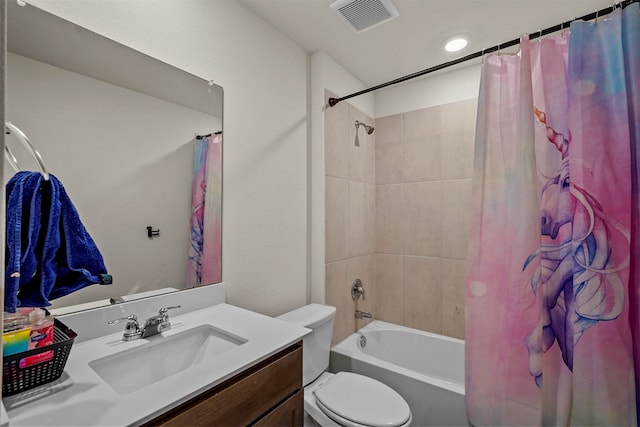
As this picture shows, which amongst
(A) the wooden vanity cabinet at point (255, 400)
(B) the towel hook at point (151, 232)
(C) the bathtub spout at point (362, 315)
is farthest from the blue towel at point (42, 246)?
(C) the bathtub spout at point (362, 315)

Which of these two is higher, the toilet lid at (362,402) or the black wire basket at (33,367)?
the black wire basket at (33,367)

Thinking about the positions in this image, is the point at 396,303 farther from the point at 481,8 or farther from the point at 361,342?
the point at 481,8

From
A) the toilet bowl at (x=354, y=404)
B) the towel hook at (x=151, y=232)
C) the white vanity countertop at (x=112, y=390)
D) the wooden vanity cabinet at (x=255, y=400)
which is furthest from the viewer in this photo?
the toilet bowl at (x=354, y=404)

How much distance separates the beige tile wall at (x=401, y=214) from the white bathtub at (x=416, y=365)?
0.15m

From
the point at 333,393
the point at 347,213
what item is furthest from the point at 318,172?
Result: the point at 333,393

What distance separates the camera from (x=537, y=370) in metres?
1.23

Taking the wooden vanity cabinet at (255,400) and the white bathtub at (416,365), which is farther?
the white bathtub at (416,365)

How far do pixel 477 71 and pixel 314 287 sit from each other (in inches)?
77.6

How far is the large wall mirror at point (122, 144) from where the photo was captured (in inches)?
37.5

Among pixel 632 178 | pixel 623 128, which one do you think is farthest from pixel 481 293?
pixel 623 128

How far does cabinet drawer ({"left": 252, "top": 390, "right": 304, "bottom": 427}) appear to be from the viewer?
0.96 metres

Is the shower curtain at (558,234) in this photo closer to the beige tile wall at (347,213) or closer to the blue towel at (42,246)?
the beige tile wall at (347,213)

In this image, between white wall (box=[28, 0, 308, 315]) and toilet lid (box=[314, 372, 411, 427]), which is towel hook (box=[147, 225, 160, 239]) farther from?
toilet lid (box=[314, 372, 411, 427])

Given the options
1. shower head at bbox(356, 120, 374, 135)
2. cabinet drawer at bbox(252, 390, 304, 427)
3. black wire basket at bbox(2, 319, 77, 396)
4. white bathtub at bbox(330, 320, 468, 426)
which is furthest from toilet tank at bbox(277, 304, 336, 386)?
shower head at bbox(356, 120, 374, 135)
